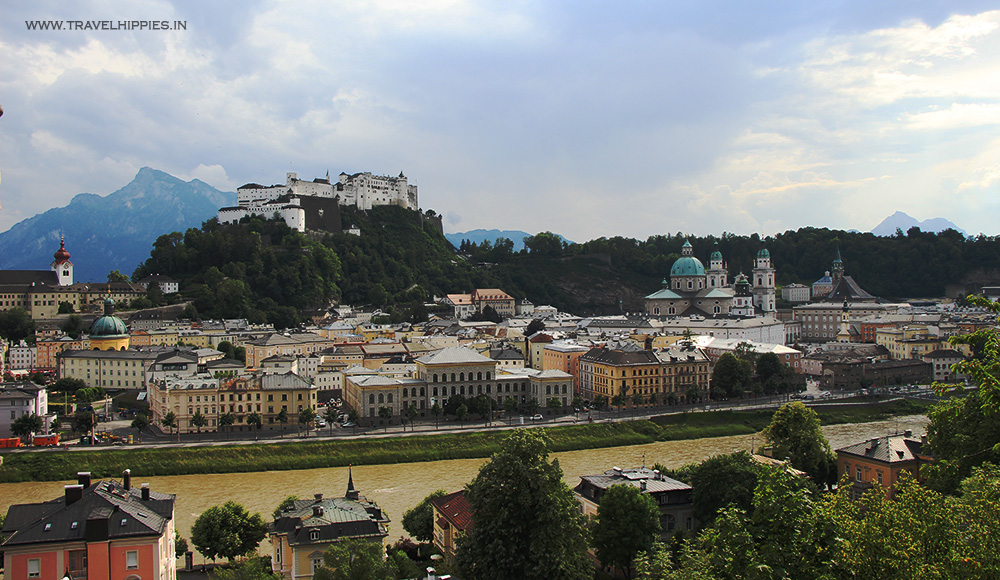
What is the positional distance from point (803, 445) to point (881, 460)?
2.45m

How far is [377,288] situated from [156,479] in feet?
140

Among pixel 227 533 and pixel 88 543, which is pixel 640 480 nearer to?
pixel 227 533

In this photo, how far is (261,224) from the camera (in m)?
69.2

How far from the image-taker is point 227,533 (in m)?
16.9

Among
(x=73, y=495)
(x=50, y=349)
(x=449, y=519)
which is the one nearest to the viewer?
(x=73, y=495)

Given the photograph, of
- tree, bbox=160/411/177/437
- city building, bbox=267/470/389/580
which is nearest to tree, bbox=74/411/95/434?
tree, bbox=160/411/177/437

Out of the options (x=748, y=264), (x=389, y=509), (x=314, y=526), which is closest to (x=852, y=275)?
(x=748, y=264)

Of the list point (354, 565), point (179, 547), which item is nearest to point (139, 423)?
point (179, 547)

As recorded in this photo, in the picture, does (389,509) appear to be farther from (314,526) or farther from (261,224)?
(261,224)

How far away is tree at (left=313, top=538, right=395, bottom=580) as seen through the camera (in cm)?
1150

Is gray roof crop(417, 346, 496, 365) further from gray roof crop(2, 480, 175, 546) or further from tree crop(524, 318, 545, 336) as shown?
gray roof crop(2, 480, 175, 546)

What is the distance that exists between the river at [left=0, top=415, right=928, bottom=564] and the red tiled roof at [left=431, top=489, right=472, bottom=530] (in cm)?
260

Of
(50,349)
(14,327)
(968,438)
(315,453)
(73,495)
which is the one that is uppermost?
(14,327)

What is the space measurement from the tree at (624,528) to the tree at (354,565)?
5.15 meters
